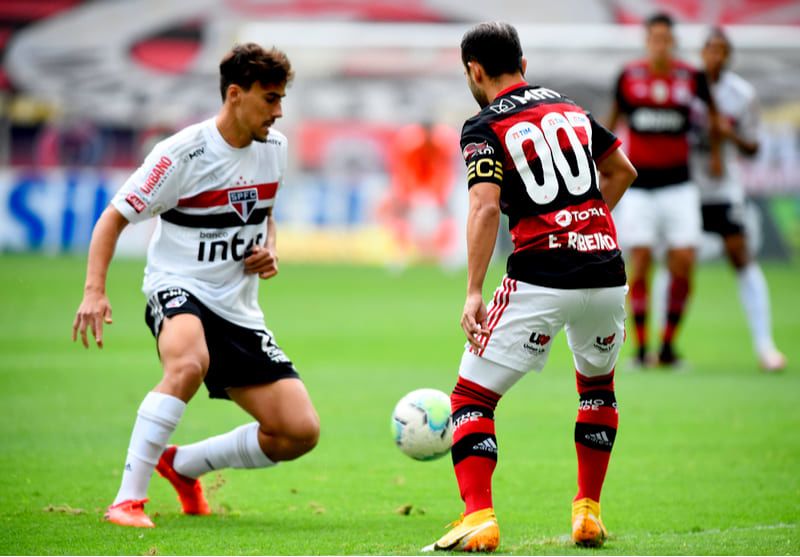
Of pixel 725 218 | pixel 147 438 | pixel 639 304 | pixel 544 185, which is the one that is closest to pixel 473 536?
pixel 544 185

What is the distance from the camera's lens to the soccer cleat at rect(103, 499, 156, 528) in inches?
212

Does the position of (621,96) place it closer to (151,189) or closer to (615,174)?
(615,174)

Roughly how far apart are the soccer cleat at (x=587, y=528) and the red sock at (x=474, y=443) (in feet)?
1.28

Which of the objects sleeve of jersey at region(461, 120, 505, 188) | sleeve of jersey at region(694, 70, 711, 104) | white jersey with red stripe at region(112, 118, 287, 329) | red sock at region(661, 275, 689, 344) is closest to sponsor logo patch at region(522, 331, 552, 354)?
sleeve of jersey at region(461, 120, 505, 188)

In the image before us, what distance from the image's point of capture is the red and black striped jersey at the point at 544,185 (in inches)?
192

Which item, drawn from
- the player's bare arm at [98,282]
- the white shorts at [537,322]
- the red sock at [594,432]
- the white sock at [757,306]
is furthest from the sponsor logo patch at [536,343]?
the white sock at [757,306]

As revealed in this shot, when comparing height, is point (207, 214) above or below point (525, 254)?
above

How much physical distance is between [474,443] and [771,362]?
670 centimetres

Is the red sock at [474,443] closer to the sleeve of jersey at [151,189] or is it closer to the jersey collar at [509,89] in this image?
the jersey collar at [509,89]

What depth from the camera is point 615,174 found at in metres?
5.34

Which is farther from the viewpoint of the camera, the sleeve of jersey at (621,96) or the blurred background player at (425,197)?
the blurred background player at (425,197)

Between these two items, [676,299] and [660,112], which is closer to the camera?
[660,112]

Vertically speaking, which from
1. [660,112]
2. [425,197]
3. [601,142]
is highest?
[425,197]

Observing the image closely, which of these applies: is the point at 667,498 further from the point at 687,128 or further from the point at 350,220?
the point at 350,220
